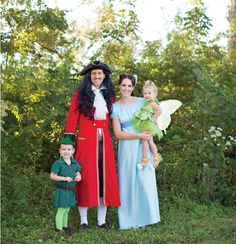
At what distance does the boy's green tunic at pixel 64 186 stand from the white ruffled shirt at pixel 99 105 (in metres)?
0.63

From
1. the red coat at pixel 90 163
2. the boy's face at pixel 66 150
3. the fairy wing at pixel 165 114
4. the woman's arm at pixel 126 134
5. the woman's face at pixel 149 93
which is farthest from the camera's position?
the fairy wing at pixel 165 114

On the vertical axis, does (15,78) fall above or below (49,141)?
above

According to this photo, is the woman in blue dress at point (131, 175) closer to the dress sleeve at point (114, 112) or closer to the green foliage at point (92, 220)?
the dress sleeve at point (114, 112)

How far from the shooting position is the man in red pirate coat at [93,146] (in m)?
5.85

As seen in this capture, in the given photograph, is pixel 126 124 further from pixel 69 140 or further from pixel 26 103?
pixel 26 103

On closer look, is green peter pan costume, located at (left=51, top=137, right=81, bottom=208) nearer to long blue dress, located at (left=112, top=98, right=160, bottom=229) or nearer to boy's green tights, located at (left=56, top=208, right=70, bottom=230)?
boy's green tights, located at (left=56, top=208, right=70, bottom=230)

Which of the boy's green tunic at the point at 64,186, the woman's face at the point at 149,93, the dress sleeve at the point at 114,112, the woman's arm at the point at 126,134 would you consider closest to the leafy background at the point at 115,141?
the boy's green tunic at the point at 64,186

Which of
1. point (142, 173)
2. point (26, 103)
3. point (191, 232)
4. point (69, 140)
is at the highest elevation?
point (26, 103)

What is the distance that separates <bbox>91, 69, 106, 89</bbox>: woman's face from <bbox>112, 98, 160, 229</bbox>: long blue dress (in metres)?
0.32

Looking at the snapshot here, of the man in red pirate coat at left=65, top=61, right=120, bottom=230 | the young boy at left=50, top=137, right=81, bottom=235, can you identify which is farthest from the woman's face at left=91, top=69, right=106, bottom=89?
the young boy at left=50, top=137, right=81, bottom=235

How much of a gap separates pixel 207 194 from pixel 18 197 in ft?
8.51

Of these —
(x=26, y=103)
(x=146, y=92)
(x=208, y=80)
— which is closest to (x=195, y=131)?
(x=208, y=80)

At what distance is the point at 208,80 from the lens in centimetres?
775

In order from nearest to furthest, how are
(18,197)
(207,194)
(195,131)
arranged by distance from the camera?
(18,197), (207,194), (195,131)
